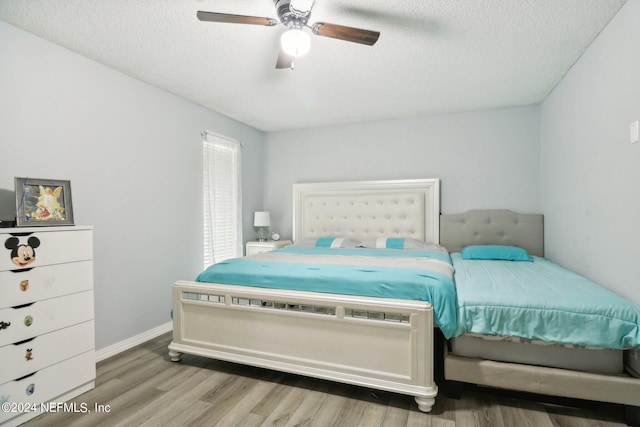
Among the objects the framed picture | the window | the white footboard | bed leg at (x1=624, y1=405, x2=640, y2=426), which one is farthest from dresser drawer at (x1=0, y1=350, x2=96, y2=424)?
bed leg at (x1=624, y1=405, x2=640, y2=426)

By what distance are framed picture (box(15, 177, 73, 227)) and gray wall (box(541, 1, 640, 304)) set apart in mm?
3640

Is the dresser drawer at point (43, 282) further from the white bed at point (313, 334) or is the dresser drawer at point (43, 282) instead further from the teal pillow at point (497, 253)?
the teal pillow at point (497, 253)

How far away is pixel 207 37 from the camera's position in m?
2.31

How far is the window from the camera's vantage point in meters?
3.85

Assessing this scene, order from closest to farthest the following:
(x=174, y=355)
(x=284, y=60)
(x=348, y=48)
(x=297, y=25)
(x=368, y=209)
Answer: (x=297, y=25), (x=284, y=60), (x=348, y=48), (x=174, y=355), (x=368, y=209)

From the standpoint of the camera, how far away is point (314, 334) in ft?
7.18

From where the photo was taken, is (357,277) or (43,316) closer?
(43,316)

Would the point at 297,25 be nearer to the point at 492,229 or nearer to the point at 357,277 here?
the point at 357,277

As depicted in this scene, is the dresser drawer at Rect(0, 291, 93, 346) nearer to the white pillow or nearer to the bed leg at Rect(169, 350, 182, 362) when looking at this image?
the bed leg at Rect(169, 350, 182, 362)

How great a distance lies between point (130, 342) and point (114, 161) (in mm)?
1609

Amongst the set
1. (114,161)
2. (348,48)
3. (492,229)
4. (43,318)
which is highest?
(348,48)

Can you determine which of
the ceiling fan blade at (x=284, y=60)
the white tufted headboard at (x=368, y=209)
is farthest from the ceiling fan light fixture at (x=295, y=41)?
the white tufted headboard at (x=368, y=209)

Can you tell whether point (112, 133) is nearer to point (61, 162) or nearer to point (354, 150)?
point (61, 162)

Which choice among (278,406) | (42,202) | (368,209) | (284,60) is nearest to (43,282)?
(42,202)
